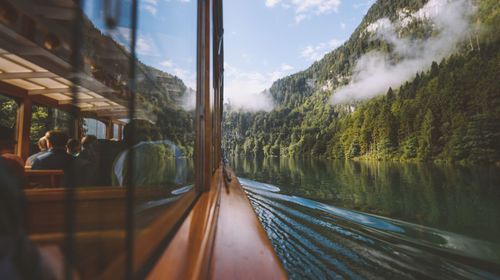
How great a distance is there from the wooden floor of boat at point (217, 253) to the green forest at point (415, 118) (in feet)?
78.3

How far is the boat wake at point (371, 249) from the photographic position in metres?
1.71

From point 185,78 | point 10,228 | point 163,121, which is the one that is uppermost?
point 185,78

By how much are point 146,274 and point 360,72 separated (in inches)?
2866

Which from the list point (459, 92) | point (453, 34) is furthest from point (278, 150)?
point (453, 34)

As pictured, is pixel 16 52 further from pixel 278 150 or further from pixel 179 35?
pixel 278 150

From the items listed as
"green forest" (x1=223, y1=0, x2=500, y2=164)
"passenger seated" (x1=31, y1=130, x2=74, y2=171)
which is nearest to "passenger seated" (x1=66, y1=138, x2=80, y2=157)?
"passenger seated" (x1=31, y1=130, x2=74, y2=171)

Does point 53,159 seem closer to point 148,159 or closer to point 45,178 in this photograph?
point 45,178

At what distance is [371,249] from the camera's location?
2102 mm

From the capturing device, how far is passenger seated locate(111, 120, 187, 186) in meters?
0.55

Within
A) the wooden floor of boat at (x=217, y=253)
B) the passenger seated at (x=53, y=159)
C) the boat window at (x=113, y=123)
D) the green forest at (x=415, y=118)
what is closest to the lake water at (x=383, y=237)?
the wooden floor of boat at (x=217, y=253)

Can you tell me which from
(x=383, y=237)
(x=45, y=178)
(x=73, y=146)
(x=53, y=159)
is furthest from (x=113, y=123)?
(x=383, y=237)

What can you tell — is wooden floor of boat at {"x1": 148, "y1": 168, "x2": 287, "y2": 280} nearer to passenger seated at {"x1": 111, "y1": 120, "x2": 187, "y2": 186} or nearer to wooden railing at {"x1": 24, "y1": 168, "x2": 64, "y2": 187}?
passenger seated at {"x1": 111, "y1": 120, "x2": 187, "y2": 186}

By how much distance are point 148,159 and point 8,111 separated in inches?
93.7

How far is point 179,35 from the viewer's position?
39.5 inches
